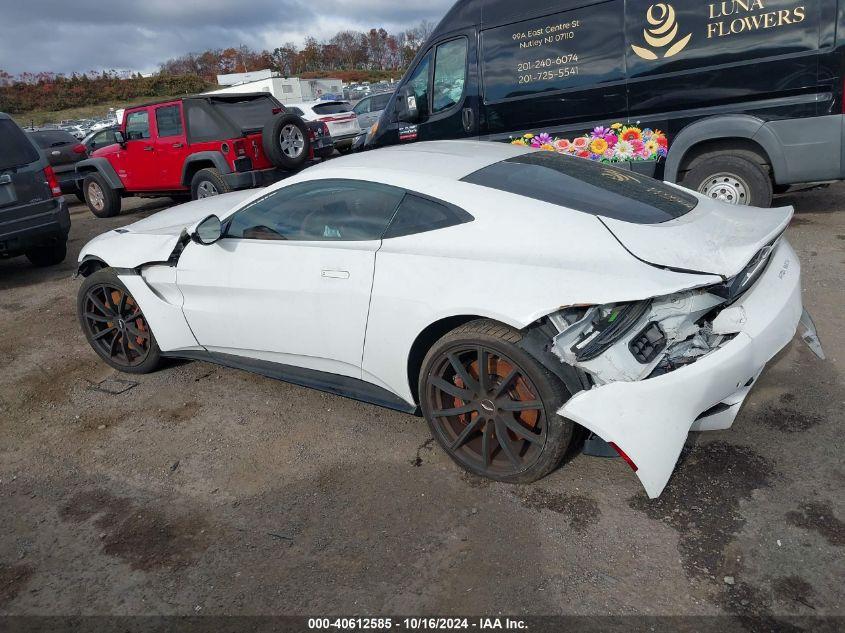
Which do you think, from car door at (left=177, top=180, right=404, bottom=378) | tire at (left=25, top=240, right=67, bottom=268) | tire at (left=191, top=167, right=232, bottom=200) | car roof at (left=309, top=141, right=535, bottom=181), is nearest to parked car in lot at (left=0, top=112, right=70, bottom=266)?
tire at (left=25, top=240, right=67, bottom=268)

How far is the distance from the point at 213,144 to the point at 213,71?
260ft

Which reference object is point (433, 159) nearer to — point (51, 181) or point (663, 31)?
point (663, 31)

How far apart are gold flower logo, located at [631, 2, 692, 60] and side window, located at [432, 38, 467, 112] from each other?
193cm

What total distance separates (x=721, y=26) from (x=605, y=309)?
4294 mm

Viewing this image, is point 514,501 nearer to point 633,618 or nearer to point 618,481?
point 618,481

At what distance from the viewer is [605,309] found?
8.25 ft

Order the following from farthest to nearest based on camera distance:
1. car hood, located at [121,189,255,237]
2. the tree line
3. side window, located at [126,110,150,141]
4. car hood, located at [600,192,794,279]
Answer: the tree line, side window, located at [126,110,150,141], car hood, located at [121,189,255,237], car hood, located at [600,192,794,279]

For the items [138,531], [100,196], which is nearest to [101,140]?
[100,196]

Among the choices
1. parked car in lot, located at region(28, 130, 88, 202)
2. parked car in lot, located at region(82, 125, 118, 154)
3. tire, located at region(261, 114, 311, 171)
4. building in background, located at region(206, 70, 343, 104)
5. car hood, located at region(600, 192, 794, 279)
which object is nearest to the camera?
car hood, located at region(600, 192, 794, 279)

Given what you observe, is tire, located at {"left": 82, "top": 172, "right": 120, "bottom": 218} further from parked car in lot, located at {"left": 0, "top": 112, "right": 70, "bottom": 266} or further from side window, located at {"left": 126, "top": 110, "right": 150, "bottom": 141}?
parked car in lot, located at {"left": 0, "top": 112, "right": 70, "bottom": 266}

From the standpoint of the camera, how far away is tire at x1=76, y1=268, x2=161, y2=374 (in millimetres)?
4258

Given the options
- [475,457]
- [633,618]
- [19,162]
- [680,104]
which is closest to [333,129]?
[19,162]

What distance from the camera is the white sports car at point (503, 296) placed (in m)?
2.48

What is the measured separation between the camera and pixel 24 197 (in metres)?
6.62
